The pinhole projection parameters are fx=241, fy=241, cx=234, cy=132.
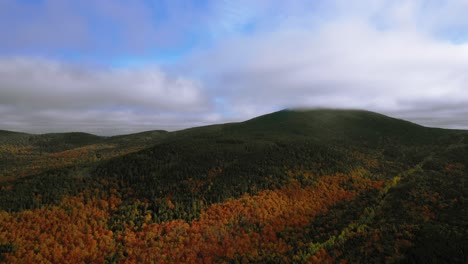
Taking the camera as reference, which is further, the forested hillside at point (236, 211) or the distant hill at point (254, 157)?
the distant hill at point (254, 157)

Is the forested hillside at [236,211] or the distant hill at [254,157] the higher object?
the distant hill at [254,157]

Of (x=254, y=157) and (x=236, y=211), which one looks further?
(x=254, y=157)

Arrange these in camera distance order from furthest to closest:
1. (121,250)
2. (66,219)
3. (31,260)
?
(66,219) < (121,250) < (31,260)

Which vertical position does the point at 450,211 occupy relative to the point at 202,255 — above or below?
above

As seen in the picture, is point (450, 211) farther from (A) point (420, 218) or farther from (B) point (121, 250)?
(B) point (121, 250)

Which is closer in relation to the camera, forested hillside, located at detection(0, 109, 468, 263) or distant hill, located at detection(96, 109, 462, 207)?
forested hillside, located at detection(0, 109, 468, 263)

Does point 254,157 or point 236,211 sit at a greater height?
point 254,157

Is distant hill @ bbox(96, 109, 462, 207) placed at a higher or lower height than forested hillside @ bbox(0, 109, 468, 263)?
higher

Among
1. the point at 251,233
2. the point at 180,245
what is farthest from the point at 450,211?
the point at 180,245
